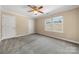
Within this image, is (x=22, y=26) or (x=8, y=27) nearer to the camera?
(x=8, y=27)

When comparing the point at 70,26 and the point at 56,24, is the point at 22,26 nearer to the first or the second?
the point at 56,24

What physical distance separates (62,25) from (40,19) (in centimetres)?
77

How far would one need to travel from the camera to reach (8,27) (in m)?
2.68

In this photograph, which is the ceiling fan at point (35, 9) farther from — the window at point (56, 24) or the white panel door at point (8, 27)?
the white panel door at point (8, 27)

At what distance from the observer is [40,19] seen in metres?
2.79

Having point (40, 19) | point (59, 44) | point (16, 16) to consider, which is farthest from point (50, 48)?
point (16, 16)

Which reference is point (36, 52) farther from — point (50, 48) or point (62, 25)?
point (62, 25)

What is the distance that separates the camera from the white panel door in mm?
2607

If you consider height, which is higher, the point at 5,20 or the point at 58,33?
the point at 5,20

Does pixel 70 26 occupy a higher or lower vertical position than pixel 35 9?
lower

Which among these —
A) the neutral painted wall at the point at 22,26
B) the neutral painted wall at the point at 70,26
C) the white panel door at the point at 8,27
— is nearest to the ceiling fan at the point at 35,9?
the neutral painted wall at the point at 70,26

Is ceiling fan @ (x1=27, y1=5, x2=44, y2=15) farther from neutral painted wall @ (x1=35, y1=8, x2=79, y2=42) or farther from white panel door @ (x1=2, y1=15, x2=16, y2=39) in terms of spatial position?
white panel door @ (x1=2, y1=15, x2=16, y2=39)

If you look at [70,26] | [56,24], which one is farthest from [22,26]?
[70,26]

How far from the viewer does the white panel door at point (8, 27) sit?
2.61 metres
